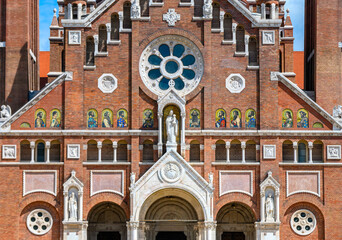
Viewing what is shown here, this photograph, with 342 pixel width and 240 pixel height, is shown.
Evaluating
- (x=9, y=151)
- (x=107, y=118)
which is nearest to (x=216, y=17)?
(x=107, y=118)

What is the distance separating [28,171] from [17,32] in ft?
27.5

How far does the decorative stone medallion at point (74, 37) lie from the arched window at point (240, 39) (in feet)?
28.5

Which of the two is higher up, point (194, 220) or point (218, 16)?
point (218, 16)

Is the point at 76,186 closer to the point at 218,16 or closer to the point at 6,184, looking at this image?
the point at 6,184

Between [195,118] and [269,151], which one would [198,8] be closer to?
[195,118]

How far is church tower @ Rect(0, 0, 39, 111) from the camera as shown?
5019cm

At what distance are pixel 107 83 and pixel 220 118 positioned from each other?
21.1 feet

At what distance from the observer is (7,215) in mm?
47375

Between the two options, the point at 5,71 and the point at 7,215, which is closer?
the point at 7,215

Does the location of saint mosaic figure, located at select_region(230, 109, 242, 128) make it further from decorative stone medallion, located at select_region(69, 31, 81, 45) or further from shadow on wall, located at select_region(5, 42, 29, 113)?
shadow on wall, located at select_region(5, 42, 29, 113)

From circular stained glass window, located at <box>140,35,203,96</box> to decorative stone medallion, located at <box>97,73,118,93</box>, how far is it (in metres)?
1.56

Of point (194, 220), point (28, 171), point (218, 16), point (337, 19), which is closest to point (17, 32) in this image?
point (28, 171)

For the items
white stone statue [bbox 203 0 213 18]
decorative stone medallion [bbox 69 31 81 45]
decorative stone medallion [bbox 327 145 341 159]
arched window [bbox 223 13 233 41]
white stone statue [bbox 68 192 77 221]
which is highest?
white stone statue [bbox 203 0 213 18]

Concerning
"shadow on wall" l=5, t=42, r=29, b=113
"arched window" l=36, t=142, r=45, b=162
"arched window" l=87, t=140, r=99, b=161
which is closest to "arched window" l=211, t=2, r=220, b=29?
"arched window" l=87, t=140, r=99, b=161
